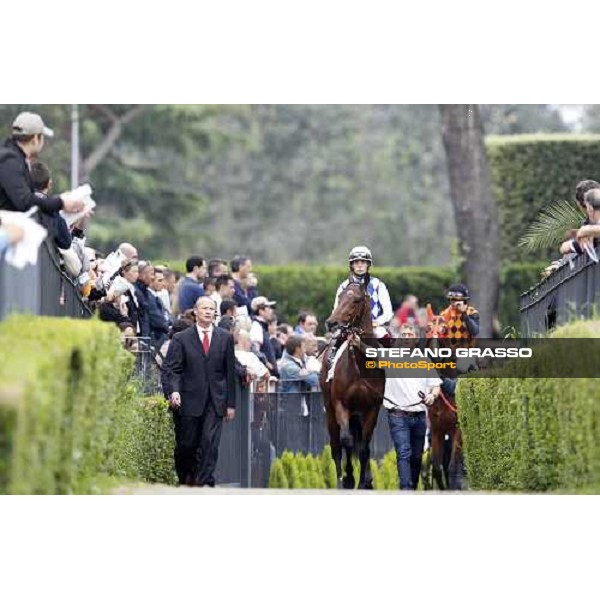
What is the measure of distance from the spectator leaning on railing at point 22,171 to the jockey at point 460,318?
5.99 metres

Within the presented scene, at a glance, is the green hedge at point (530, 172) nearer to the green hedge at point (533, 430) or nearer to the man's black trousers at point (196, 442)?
the green hedge at point (533, 430)

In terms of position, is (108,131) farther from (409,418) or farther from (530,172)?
(409,418)

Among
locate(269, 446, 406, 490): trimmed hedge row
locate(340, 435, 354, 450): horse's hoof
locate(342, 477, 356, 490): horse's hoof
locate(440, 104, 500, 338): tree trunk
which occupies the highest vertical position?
locate(440, 104, 500, 338): tree trunk

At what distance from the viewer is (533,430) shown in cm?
1670

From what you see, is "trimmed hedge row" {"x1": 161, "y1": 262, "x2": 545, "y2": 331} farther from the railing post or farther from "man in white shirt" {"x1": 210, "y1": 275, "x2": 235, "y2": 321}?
the railing post

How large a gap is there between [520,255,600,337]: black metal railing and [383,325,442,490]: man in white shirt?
54.1 inches

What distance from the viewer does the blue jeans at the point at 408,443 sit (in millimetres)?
21672

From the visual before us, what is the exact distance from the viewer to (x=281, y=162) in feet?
216

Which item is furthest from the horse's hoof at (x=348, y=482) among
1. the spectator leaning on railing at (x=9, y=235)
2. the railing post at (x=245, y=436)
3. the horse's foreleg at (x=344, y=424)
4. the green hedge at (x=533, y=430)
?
the spectator leaning on railing at (x=9, y=235)

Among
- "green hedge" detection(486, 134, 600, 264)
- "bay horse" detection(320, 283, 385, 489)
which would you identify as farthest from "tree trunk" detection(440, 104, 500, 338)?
"bay horse" detection(320, 283, 385, 489)

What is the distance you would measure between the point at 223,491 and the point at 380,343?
428 cm

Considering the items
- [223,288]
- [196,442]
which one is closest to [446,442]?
[223,288]

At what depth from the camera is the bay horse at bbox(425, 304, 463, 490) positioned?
22.1 meters

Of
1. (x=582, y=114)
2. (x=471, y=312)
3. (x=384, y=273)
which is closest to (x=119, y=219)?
(x=384, y=273)
